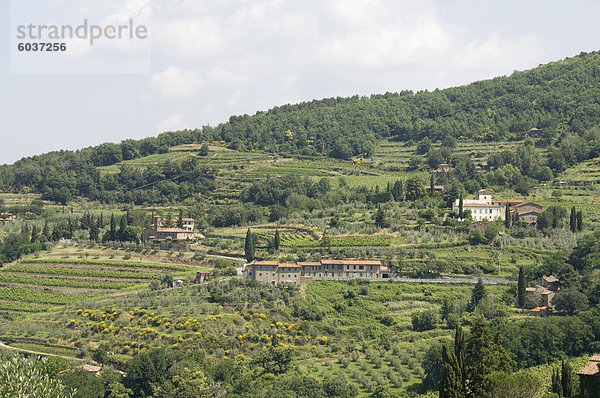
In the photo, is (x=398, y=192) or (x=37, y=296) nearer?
(x=37, y=296)

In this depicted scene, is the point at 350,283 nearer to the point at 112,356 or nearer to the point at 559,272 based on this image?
the point at 559,272

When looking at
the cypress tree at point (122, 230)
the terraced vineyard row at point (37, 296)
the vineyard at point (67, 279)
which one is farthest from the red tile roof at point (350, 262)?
the cypress tree at point (122, 230)

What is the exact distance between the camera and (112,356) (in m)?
66.6

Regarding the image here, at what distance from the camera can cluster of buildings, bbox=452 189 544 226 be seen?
95.1m

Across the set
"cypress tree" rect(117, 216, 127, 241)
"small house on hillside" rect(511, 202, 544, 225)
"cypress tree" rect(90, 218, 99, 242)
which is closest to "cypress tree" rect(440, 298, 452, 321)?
"small house on hillside" rect(511, 202, 544, 225)

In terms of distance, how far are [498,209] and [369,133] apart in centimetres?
5639

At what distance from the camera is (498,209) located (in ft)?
318

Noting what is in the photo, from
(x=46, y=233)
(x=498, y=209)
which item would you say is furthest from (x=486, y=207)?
(x=46, y=233)

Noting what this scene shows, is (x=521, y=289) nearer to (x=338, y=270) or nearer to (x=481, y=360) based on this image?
(x=338, y=270)

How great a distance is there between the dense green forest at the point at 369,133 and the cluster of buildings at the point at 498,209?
1429 centimetres

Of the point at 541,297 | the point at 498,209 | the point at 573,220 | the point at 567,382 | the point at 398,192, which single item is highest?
the point at 398,192

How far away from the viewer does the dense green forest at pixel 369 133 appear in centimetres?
12769

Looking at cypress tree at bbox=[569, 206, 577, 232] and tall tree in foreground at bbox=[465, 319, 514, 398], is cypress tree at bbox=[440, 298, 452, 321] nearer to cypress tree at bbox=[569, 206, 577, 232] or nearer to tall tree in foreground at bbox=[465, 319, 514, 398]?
tall tree in foreground at bbox=[465, 319, 514, 398]

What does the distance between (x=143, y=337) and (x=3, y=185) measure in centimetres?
7811
